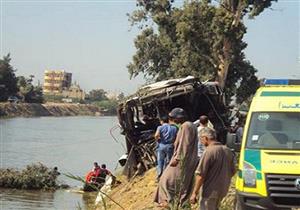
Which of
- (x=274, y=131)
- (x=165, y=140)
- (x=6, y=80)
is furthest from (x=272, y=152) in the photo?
(x=6, y=80)

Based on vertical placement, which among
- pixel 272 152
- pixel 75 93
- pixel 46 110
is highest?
pixel 75 93

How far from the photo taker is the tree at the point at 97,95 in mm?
180125

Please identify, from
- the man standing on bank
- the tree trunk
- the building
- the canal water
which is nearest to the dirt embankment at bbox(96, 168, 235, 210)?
the canal water

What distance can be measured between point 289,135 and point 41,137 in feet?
197

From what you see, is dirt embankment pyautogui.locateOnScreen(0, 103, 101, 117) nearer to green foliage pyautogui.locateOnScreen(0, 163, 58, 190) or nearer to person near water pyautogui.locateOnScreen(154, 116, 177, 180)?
green foliage pyautogui.locateOnScreen(0, 163, 58, 190)

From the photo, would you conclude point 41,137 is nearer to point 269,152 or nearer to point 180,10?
point 180,10

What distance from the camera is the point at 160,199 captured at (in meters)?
8.23

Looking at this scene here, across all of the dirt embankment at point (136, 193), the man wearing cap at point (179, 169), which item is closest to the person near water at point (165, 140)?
the dirt embankment at point (136, 193)

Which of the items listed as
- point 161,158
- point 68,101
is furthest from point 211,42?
point 68,101

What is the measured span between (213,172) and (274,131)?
166 cm

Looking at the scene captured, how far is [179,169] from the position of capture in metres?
7.71

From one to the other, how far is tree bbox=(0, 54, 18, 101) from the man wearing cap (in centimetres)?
10310

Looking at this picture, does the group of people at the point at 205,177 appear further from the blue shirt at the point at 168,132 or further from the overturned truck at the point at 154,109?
the overturned truck at the point at 154,109

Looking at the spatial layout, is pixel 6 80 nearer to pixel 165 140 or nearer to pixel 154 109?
pixel 154 109
